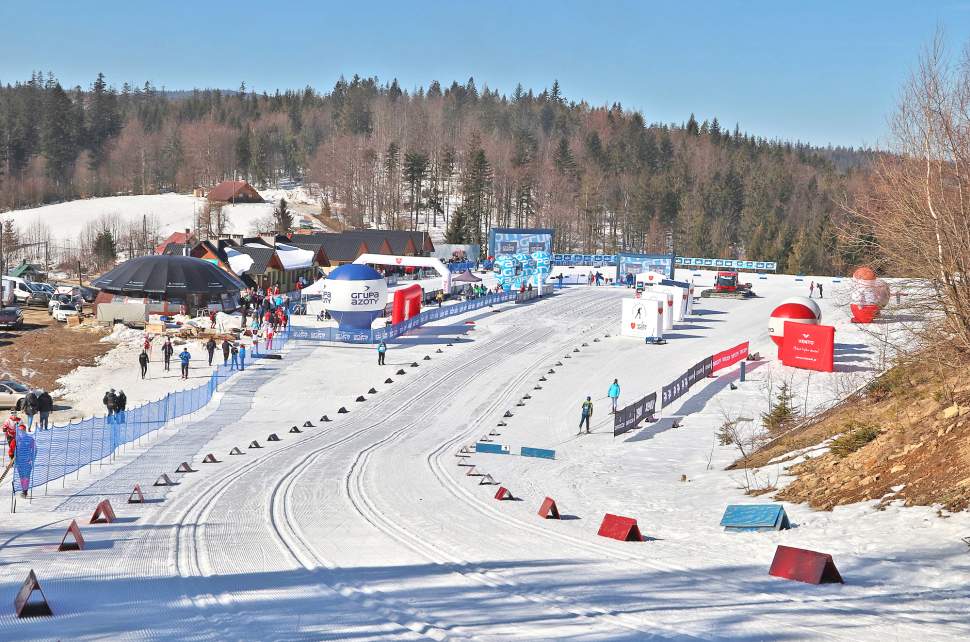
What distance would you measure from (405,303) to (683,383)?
1772cm

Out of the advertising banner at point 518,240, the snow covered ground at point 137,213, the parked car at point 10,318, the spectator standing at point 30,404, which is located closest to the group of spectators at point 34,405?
the spectator standing at point 30,404

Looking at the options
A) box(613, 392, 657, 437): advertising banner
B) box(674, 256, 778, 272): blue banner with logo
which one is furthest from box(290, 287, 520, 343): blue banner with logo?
box(674, 256, 778, 272): blue banner with logo

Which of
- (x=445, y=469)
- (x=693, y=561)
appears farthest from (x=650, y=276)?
(x=693, y=561)

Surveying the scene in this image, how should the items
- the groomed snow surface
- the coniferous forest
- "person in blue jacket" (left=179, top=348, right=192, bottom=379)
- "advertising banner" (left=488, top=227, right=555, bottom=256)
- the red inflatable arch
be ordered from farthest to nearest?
the coniferous forest, "advertising banner" (left=488, top=227, right=555, bottom=256), the red inflatable arch, "person in blue jacket" (left=179, top=348, right=192, bottom=379), the groomed snow surface

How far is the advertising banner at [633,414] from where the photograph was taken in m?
28.1

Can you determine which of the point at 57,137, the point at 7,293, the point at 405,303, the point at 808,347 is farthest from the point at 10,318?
the point at 57,137

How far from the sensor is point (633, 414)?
94.9ft

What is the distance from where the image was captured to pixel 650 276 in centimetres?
6256

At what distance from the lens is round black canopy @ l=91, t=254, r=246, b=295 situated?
49.6 metres

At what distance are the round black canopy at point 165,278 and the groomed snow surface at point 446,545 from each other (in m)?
20.3

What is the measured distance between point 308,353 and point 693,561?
2979cm

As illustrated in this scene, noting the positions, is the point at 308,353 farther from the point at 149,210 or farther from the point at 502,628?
the point at 149,210

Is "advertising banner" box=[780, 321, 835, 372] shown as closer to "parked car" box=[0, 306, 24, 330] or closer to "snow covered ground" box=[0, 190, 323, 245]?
"parked car" box=[0, 306, 24, 330]

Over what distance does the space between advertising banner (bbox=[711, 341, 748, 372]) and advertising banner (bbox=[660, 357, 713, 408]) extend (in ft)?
1.75
